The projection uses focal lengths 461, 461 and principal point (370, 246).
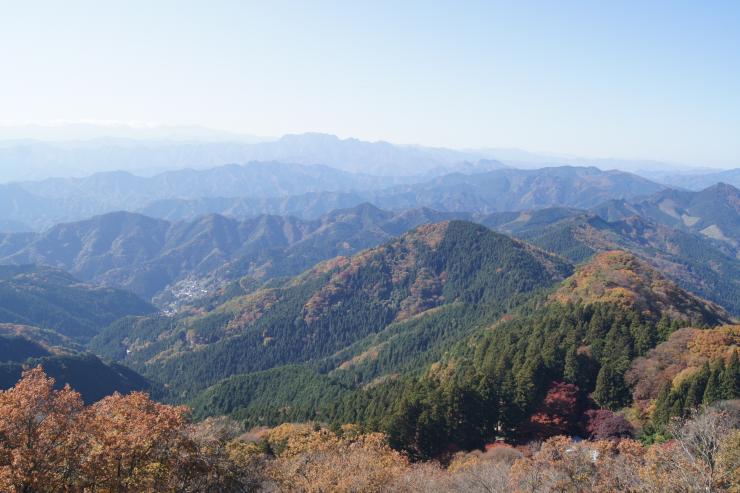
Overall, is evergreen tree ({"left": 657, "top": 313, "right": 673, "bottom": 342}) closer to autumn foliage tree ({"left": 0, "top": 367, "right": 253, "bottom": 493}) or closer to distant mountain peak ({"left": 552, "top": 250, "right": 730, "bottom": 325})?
distant mountain peak ({"left": 552, "top": 250, "right": 730, "bottom": 325})

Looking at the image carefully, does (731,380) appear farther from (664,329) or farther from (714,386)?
(664,329)

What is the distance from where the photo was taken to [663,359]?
73.3 m

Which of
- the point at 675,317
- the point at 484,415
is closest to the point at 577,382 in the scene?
the point at 484,415

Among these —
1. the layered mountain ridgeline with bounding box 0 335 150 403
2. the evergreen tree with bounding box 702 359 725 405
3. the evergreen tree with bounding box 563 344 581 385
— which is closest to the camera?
the evergreen tree with bounding box 702 359 725 405

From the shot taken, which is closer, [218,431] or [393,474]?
[218,431]

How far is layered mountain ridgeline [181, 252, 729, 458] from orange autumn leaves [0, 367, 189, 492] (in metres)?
43.7

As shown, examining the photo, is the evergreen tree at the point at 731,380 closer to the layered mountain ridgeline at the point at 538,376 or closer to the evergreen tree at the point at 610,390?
the layered mountain ridgeline at the point at 538,376

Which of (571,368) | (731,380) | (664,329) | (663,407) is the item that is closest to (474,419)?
(571,368)

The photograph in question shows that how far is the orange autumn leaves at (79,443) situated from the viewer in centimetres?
2188

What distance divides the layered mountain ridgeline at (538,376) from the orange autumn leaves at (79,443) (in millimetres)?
43689

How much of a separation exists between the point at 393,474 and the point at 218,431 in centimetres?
1528

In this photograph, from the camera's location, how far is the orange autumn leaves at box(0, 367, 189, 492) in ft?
71.8

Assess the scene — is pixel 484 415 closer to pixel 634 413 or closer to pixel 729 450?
pixel 634 413

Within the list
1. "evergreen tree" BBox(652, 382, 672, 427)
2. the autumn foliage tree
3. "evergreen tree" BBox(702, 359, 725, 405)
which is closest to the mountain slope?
"evergreen tree" BBox(652, 382, 672, 427)
